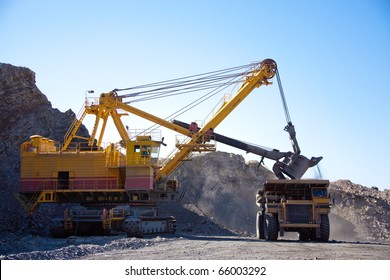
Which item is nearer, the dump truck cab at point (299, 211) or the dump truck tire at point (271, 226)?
the dump truck cab at point (299, 211)

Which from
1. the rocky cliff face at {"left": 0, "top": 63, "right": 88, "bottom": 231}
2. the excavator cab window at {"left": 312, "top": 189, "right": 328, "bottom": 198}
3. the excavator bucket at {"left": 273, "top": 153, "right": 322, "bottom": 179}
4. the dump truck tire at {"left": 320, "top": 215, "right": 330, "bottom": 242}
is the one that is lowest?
the dump truck tire at {"left": 320, "top": 215, "right": 330, "bottom": 242}

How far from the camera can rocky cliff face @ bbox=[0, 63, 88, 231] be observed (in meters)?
33.1

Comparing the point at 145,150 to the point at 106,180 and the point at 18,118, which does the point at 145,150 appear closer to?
the point at 106,180

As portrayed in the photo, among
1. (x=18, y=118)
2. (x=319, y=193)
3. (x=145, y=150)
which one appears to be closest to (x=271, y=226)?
(x=319, y=193)

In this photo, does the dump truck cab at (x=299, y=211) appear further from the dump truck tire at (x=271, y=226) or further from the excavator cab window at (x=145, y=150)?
the excavator cab window at (x=145, y=150)

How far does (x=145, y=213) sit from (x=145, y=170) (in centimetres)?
204

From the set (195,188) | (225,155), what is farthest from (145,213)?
(225,155)

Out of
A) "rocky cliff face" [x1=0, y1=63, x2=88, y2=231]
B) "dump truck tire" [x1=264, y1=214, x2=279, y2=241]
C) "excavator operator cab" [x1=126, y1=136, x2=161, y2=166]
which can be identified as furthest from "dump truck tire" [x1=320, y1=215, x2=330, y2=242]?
"rocky cliff face" [x1=0, y1=63, x2=88, y2=231]

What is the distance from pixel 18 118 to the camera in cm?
3594

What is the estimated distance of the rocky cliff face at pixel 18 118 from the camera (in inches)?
1303

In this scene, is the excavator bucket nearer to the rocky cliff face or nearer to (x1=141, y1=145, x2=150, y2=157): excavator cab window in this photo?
(x1=141, y1=145, x2=150, y2=157): excavator cab window

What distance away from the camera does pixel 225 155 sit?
45.9 m

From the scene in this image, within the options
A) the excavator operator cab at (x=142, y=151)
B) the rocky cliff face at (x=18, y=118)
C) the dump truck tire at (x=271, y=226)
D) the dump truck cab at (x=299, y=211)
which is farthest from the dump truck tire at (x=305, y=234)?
the rocky cliff face at (x=18, y=118)
